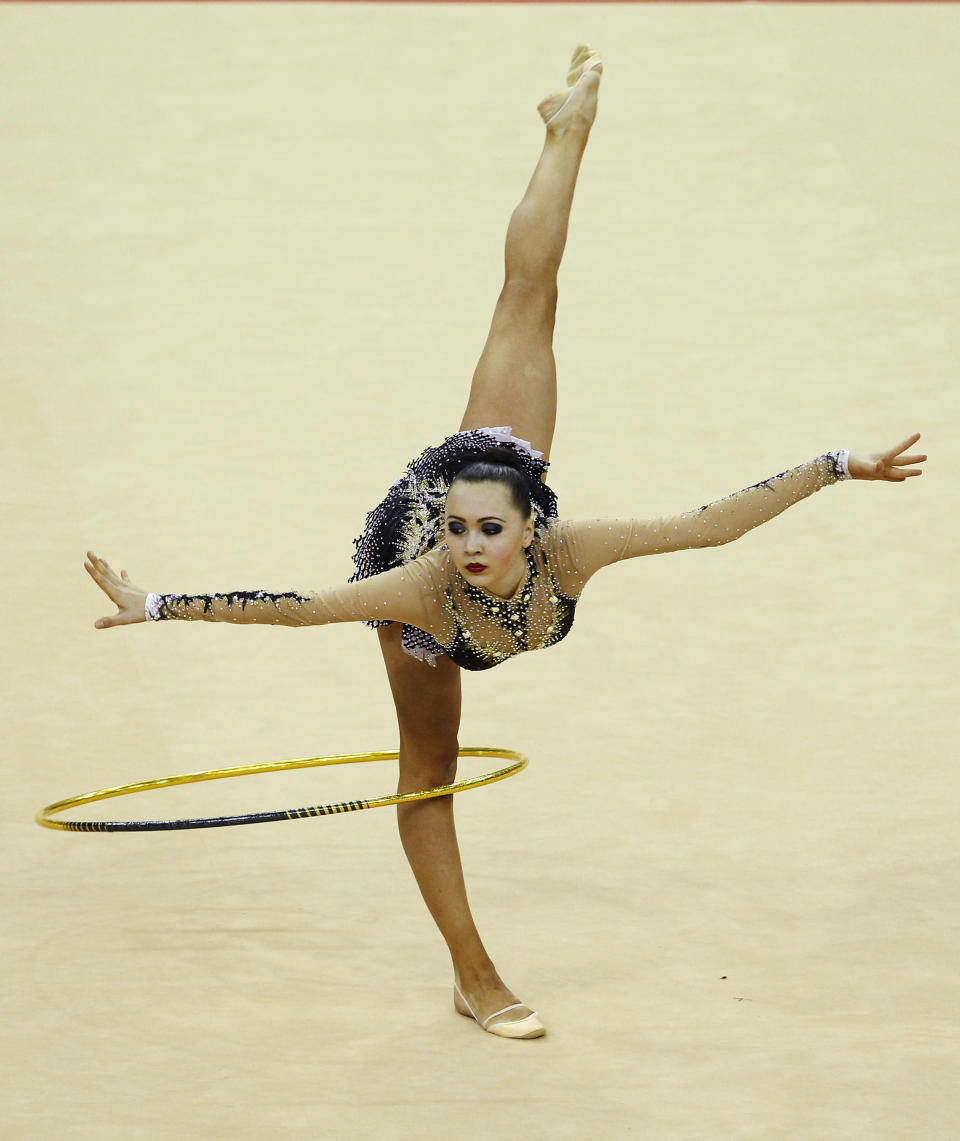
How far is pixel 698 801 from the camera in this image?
4.59 metres

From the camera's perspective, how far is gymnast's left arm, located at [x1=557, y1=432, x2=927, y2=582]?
127 inches

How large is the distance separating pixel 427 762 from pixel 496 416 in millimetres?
763

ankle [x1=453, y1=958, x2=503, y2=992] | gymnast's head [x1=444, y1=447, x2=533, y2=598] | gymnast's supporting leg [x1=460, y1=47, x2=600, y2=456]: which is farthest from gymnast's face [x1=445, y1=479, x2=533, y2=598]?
ankle [x1=453, y1=958, x2=503, y2=992]

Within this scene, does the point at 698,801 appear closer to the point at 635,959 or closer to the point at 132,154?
the point at 635,959

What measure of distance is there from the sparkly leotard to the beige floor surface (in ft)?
2.71

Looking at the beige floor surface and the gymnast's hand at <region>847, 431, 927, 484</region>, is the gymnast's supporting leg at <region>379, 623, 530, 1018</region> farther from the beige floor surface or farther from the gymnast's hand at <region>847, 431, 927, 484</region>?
the gymnast's hand at <region>847, 431, 927, 484</region>

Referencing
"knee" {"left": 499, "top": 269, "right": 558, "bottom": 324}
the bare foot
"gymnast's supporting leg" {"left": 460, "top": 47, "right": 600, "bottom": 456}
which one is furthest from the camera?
the bare foot

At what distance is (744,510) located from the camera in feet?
10.7

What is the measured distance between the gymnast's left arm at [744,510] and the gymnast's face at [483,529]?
0.19 metres

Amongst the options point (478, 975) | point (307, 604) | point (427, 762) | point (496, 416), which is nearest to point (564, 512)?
point (496, 416)

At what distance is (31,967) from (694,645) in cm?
228

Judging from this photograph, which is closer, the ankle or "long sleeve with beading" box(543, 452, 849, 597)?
"long sleeve with beading" box(543, 452, 849, 597)

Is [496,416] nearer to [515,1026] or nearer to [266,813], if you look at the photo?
[266,813]

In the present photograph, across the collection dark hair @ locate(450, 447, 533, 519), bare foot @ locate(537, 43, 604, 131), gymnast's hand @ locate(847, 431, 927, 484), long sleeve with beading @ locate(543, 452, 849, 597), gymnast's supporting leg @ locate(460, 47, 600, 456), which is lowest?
long sleeve with beading @ locate(543, 452, 849, 597)
